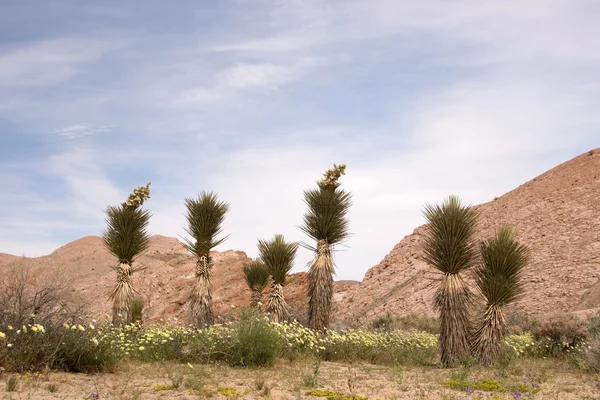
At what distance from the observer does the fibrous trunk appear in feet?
59.5

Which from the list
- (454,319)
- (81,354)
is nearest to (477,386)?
(454,319)

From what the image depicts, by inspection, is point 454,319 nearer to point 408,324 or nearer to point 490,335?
point 490,335

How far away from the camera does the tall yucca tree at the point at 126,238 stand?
18.1m

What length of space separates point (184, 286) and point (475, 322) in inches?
857

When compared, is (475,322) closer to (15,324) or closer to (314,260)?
(314,260)

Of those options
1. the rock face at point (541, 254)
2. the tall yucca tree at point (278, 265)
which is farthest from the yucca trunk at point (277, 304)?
the rock face at point (541, 254)

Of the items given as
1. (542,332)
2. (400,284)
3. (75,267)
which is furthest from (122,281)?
(75,267)

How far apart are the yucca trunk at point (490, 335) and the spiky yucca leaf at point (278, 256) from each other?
7.60 meters

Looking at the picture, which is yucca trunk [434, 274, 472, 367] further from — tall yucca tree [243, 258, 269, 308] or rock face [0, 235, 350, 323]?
rock face [0, 235, 350, 323]

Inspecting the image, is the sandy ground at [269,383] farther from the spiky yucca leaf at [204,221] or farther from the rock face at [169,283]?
the rock face at [169,283]

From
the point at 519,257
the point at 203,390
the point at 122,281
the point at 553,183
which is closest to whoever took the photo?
the point at 203,390

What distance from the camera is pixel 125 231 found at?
18.3 meters

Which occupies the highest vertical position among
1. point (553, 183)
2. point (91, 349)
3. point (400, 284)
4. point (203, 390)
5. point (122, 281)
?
point (553, 183)

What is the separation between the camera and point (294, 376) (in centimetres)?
1171
